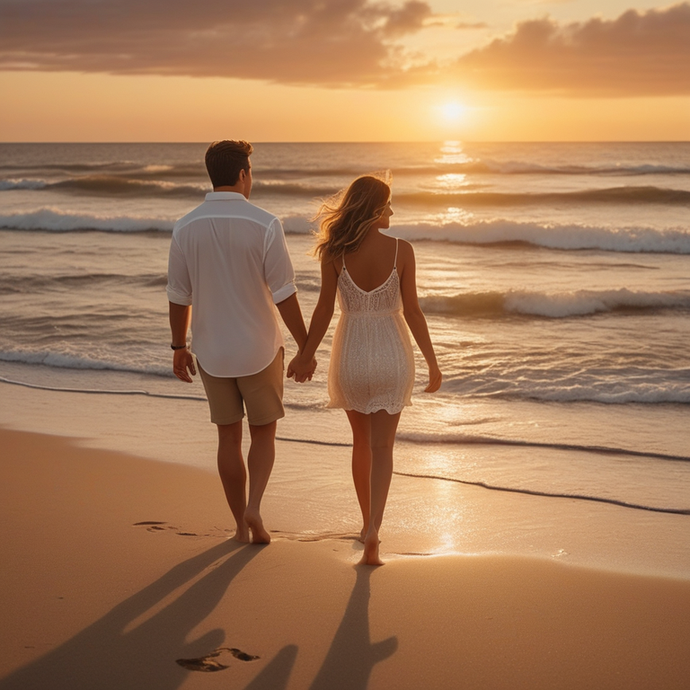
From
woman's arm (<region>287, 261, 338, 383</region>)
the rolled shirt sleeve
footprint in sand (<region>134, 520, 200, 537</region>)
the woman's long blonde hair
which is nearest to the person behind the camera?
the rolled shirt sleeve

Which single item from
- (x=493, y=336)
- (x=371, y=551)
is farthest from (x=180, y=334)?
(x=493, y=336)

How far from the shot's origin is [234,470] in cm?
364

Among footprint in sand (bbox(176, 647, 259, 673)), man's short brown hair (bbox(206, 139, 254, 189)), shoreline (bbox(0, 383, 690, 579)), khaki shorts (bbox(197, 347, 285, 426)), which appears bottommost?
shoreline (bbox(0, 383, 690, 579))

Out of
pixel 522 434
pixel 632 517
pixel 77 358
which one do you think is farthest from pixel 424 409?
pixel 77 358

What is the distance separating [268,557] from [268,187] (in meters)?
30.1

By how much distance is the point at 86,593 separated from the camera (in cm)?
307

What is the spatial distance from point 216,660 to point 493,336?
725 cm

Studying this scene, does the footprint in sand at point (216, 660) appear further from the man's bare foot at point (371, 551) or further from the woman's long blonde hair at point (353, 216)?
the woman's long blonde hair at point (353, 216)

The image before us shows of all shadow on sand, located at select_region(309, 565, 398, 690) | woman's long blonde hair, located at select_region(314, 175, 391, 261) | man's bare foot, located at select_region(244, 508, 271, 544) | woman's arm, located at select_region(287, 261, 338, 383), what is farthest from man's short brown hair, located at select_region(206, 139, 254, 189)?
shadow on sand, located at select_region(309, 565, 398, 690)

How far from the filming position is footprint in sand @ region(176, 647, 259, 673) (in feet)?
8.48

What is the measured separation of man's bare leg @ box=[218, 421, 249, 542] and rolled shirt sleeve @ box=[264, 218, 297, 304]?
25.6 inches

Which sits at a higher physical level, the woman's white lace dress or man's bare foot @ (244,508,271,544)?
the woman's white lace dress

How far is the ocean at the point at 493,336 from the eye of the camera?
5.37 metres

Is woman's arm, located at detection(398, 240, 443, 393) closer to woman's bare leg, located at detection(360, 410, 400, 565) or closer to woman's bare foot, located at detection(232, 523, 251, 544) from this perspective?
woman's bare leg, located at detection(360, 410, 400, 565)
